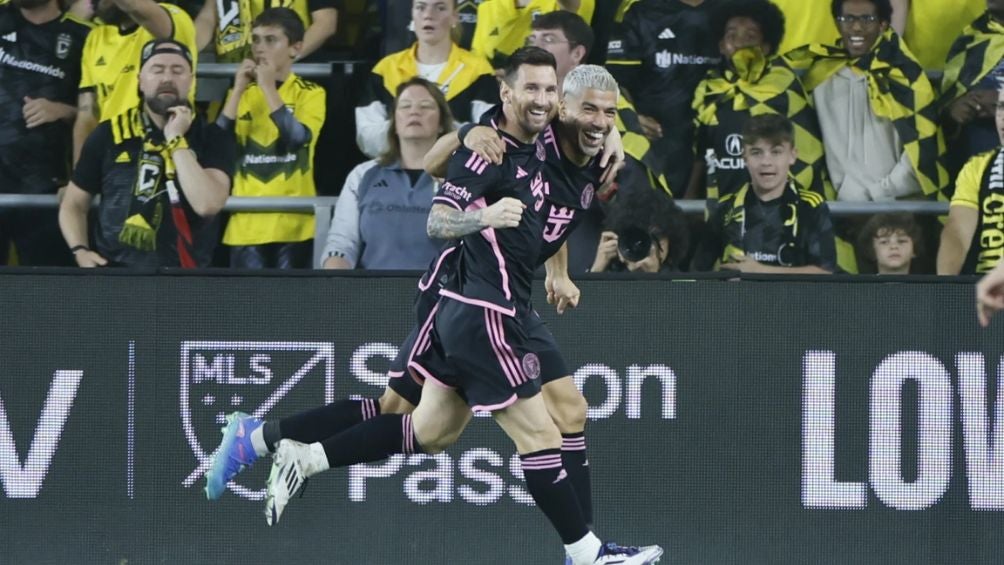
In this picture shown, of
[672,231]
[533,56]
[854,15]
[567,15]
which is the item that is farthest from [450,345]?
[854,15]

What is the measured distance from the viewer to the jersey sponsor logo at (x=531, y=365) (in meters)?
7.02

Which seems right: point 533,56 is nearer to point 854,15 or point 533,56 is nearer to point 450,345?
point 450,345

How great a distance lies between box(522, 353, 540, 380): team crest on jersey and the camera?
702cm

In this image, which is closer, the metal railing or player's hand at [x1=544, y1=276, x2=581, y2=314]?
player's hand at [x1=544, y1=276, x2=581, y2=314]

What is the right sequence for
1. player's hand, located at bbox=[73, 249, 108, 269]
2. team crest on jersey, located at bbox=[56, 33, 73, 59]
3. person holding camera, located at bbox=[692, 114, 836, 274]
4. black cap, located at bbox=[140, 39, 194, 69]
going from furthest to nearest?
team crest on jersey, located at bbox=[56, 33, 73, 59] → black cap, located at bbox=[140, 39, 194, 69] → player's hand, located at bbox=[73, 249, 108, 269] → person holding camera, located at bbox=[692, 114, 836, 274]

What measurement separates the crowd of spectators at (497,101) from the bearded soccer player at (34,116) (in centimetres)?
1

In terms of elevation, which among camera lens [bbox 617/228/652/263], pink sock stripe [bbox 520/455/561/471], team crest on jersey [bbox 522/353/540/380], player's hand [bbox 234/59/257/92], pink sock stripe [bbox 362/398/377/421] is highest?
player's hand [bbox 234/59/257/92]

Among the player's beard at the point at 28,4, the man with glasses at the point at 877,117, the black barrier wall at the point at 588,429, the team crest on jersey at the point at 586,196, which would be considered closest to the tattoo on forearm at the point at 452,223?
the team crest on jersey at the point at 586,196

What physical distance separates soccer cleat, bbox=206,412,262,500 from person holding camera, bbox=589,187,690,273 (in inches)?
82.1

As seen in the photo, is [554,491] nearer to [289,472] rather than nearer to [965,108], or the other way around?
[289,472]

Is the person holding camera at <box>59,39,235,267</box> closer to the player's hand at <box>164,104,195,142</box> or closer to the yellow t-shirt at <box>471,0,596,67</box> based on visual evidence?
the player's hand at <box>164,104,195,142</box>

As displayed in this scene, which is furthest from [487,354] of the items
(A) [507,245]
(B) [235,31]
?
(B) [235,31]

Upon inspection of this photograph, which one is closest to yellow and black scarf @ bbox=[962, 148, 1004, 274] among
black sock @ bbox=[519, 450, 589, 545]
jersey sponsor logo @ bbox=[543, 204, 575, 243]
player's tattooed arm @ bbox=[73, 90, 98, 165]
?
jersey sponsor logo @ bbox=[543, 204, 575, 243]

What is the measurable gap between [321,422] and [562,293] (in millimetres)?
1194
